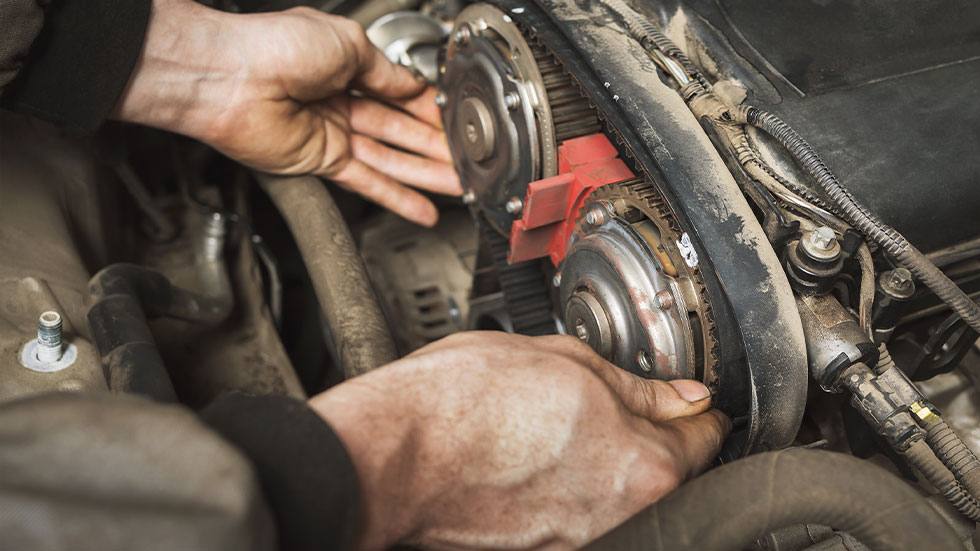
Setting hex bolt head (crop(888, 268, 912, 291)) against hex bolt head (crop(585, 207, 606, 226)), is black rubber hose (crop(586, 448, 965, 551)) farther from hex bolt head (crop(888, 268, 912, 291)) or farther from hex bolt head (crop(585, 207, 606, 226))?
hex bolt head (crop(585, 207, 606, 226))

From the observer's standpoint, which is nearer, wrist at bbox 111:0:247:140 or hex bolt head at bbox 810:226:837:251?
hex bolt head at bbox 810:226:837:251

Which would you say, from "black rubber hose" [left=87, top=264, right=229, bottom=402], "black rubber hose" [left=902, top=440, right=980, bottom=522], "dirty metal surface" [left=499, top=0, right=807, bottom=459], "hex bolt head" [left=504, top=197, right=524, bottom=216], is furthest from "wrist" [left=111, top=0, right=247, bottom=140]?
"black rubber hose" [left=902, top=440, right=980, bottom=522]

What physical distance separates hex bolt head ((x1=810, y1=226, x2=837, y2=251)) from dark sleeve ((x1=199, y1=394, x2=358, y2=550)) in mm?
456

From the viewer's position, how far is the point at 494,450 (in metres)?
0.59

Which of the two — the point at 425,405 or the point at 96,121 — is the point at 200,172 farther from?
the point at 425,405

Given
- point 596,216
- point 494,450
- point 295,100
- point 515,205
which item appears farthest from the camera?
point 295,100

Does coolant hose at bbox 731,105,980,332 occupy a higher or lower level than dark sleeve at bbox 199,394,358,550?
higher

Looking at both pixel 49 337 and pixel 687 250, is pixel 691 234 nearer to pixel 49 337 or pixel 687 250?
pixel 687 250

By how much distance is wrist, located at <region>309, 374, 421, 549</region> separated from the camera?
21.0 inches

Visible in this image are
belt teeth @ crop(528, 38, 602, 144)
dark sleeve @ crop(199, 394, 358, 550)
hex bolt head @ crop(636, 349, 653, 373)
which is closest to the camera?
dark sleeve @ crop(199, 394, 358, 550)

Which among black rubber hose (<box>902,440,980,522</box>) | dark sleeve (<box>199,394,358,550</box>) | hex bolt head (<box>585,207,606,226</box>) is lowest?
black rubber hose (<box>902,440,980,522</box>)

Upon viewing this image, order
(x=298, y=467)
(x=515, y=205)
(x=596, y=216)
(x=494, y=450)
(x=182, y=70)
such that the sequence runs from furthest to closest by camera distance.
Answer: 1. (x=182, y=70)
2. (x=515, y=205)
3. (x=596, y=216)
4. (x=494, y=450)
5. (x=298, y=467)

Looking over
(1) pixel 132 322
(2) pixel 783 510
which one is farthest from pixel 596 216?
(1) pixel 132 322

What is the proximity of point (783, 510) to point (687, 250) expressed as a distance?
253mm
